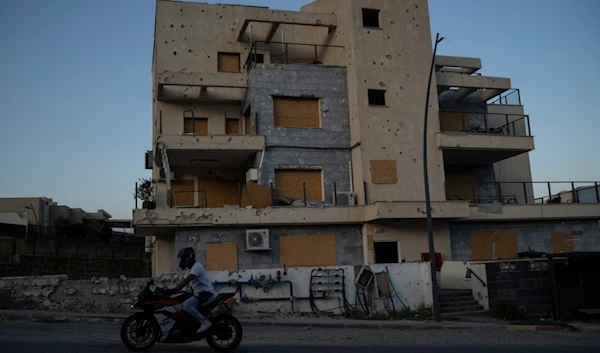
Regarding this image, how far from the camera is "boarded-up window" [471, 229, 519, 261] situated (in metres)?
23.5

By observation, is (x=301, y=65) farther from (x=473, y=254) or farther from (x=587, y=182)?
(x=587, y=182)

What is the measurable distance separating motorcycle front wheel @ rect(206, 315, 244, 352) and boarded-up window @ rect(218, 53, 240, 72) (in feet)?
60.8

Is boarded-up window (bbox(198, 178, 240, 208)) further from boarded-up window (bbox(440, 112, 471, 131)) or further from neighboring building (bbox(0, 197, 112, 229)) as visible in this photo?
neighboring building (bbox(0, 197, 112, 229))

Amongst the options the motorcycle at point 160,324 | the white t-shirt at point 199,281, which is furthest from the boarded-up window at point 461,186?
the motorcycle at point 160,324

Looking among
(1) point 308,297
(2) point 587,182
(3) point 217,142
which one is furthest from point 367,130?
(2) point 587,182

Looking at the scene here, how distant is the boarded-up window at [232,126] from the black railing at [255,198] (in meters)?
2.66

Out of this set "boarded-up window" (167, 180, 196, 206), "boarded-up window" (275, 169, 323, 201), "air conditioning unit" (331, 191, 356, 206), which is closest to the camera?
"air conditioning unit" (331, 191, 356, 206)

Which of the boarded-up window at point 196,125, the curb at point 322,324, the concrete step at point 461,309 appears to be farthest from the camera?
the boarded-up window at point 196,125

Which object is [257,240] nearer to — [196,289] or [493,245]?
[493,245]

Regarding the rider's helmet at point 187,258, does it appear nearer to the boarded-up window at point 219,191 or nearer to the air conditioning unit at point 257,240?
the air conditioning unit at point 257,240

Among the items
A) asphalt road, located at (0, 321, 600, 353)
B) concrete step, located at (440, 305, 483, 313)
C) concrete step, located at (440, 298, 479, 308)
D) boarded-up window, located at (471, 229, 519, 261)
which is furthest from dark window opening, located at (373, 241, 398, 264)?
asphalt road, located at (0, 321, 600, 353)

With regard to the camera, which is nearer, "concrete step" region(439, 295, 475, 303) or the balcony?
"concrete step" region(439, 295, 475, 303)

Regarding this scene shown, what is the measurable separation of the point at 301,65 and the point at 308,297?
1105 centimetres

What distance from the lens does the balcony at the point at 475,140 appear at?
77.4ft
